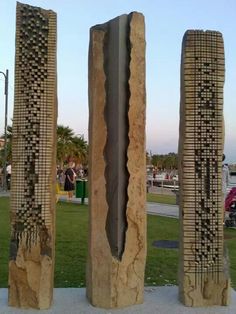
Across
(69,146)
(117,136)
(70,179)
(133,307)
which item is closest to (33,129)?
(117,136)

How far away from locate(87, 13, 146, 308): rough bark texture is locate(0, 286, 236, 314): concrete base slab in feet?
0.39

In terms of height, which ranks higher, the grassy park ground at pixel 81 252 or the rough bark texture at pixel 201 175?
the rough bark texture at pixel 201 175

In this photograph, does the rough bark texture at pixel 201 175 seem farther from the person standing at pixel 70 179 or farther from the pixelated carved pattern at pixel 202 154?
the person standing at pixel 70 179

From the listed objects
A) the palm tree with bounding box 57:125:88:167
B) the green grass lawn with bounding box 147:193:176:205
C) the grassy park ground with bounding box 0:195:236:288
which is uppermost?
the palm tree with bounding box 57:125:88:167

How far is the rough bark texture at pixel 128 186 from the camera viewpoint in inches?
182

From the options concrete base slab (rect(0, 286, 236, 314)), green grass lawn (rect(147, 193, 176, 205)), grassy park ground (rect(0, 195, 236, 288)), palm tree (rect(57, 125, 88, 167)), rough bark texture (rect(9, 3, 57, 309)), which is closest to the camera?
concrete base slab (rect(0, 286, 236, 314))

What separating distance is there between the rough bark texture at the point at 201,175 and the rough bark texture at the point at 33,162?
1362 millimetres

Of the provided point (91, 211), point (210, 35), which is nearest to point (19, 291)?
point (91, 211)

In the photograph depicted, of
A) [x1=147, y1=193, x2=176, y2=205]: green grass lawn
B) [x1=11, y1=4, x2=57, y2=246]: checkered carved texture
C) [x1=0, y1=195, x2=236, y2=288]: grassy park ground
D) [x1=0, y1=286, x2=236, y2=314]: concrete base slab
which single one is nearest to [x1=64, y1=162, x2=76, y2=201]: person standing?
[x1=147, y1=193, x2=176, y2=205]: green grass lawn

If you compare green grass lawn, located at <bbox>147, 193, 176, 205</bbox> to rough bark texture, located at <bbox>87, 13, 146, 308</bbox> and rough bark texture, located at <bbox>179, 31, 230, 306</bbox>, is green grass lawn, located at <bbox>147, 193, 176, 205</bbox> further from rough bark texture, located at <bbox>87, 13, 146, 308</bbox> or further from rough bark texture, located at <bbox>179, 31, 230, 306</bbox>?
rough bark texture, located at <bbox>87, 13, 146, 308</bbox>

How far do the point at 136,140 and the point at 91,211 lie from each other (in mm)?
865

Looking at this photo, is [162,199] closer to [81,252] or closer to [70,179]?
[70,179]

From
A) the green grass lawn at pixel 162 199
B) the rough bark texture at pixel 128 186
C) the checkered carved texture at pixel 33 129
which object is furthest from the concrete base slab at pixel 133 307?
the green grass lawn at pixel 162 199

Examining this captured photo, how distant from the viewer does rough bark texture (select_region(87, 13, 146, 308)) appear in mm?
4632
